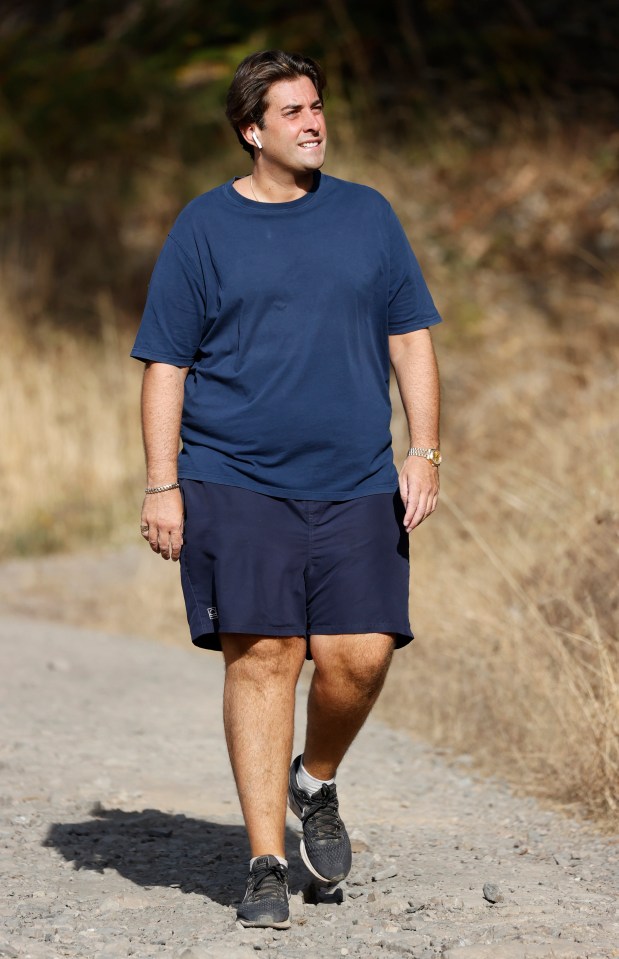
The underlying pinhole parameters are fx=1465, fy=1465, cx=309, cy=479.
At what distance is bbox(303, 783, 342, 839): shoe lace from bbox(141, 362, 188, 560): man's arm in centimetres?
86

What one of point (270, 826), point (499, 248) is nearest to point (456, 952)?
point (270, 826)

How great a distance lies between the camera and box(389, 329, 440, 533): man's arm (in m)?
4.07

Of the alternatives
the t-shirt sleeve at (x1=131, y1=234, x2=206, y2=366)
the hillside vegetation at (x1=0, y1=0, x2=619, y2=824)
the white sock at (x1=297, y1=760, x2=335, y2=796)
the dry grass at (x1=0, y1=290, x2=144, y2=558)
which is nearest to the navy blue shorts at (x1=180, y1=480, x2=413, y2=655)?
the t-shirt sleeve at (x1=131, y1=234, x2=206, y2=366)

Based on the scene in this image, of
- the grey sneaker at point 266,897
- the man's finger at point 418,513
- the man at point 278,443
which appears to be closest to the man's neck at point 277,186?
the man at point 278,443

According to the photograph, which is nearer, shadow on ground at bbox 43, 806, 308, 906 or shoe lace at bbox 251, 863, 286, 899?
shoe lace at bbox 251, 863, 286, 899

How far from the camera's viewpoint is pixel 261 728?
13.2 feet

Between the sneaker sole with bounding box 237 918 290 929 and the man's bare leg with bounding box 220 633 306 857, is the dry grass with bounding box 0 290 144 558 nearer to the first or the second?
the man's bare leg with bounding box 220 633 306 857

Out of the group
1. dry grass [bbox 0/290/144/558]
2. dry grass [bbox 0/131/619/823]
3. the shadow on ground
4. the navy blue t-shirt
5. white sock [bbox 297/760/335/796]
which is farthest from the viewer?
dry grass [bbox 0/290/144/558]

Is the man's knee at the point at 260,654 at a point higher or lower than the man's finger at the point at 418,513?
lower

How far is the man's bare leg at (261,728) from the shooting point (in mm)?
3990

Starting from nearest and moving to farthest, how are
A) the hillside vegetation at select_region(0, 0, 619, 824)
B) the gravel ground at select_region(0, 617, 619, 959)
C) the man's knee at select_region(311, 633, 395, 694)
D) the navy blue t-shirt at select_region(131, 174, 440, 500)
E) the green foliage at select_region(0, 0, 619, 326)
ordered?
the gravel ground at select_region(0, 617, 619, 959), the navy blue t-shirt at select_region(131, 174, 440, 500), the man's knee at select_region(311, 633, 395, 694), the hillside vegetation at select_region(0, 0, 619, 824), the green foliage at select_region(0, 0, 619, 326)

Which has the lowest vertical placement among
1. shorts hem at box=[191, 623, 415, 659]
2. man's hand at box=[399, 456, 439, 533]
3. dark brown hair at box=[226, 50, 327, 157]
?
shorts hem at box=[191, 623, 415, 659]

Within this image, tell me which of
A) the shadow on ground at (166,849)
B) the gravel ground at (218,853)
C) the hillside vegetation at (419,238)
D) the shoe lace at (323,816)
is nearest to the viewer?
the gravel ground at (218,853)

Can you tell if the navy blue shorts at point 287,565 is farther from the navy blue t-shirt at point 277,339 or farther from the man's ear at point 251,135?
the man's ear at point 251,135
